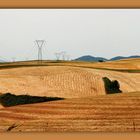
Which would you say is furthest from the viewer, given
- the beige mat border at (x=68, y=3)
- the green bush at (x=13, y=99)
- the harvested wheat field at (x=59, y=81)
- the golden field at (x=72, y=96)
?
the harvested wheat field at (x=59, y=81)

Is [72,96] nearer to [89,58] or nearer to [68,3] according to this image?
[89,58]

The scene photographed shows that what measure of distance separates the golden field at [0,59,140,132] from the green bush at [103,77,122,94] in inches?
4.9

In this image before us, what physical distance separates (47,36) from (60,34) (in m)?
0.40

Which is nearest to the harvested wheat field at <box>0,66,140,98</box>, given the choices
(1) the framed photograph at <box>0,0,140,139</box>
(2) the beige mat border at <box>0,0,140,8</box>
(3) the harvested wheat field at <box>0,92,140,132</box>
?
(1) the framed photograph at <box>0,0,140,139</box>

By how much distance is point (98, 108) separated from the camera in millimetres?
11156

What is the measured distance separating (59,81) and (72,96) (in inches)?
27.8

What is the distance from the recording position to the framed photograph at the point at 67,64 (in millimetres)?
10805

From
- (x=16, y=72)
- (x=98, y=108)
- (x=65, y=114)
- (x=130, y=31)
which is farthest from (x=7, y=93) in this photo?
(x=130, y=31)

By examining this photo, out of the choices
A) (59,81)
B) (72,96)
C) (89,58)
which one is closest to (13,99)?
(59,81)

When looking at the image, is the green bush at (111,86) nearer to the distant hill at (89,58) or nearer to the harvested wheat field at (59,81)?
the harvested wheat field at (59,81)

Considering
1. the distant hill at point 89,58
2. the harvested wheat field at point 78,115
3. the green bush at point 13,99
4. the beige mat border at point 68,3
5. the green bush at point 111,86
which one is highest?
the beige mat border at point 68,3

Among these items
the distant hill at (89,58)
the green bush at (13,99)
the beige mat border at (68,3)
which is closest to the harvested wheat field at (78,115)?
the green bush at (13,99)

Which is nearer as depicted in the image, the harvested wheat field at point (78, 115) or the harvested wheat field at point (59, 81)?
the harvested wheat field at point (78, 115)

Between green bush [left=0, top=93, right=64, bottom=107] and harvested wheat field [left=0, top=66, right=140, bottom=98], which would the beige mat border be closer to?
harvested wheat field [left=0, top=66, right=140, bottom=98]
